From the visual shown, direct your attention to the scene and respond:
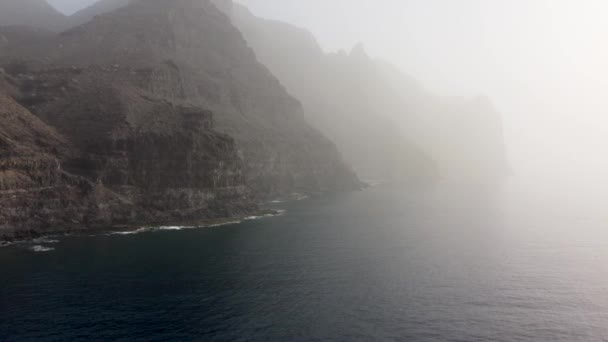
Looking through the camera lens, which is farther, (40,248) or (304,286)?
(40,248)

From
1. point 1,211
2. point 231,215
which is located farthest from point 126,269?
point 231,215

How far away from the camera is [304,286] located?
82188 millimetres

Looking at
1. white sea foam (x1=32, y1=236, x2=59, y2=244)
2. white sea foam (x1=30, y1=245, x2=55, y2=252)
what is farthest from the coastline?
white sea foam (x1=30, y1=245, x2=55, y2=252)

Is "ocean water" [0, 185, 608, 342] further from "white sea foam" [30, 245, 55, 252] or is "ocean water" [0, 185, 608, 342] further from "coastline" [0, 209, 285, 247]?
"coastline" [0, 209, 285, 247]

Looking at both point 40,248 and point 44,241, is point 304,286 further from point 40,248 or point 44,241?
point 44,241

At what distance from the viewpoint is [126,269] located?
88.3 m

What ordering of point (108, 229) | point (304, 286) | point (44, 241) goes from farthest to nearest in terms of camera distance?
point (108, 229)
point (44, 241)
point (304, 286)

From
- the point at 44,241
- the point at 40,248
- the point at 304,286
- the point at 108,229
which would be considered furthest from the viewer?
the point at 108,229

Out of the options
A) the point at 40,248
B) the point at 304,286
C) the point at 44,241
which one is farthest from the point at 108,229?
the point at 304,286

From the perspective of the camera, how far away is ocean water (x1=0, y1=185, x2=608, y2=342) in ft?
206

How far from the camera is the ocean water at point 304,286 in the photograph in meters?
62.9

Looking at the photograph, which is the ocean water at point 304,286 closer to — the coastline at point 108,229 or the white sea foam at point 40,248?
the white sea foam at point 40,248

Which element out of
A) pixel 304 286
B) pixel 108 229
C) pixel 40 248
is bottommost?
pixel 304 286

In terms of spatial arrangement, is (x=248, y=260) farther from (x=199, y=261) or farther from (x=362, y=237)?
(x=362, y=237)
